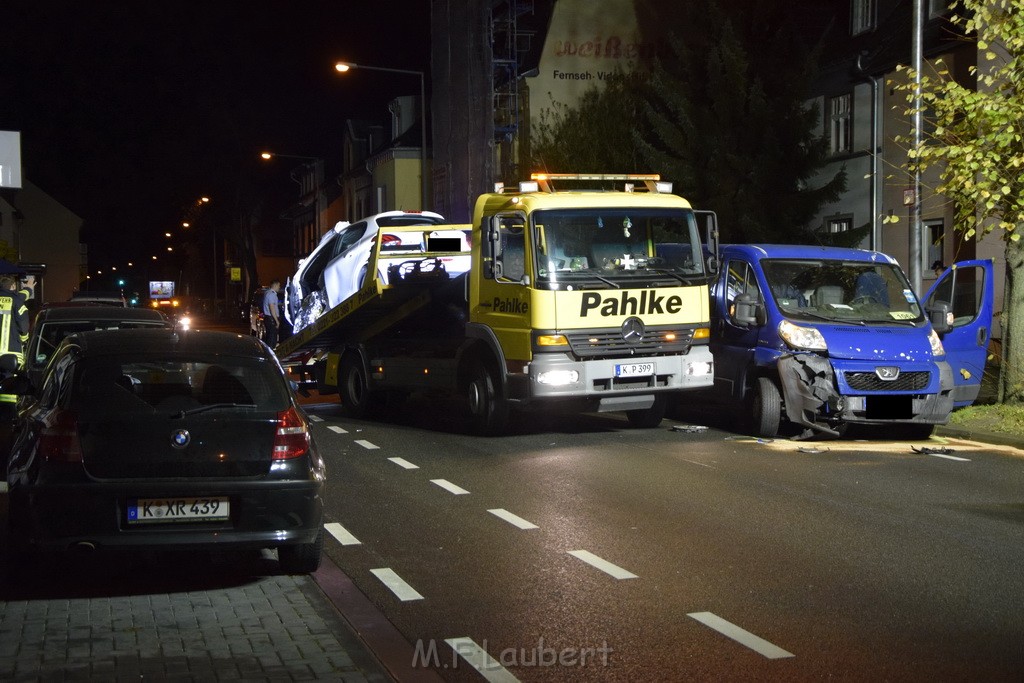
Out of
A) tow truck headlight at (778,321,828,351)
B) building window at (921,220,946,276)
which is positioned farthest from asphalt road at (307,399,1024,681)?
building window at (921,220,946,276)

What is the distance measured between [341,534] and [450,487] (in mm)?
2253

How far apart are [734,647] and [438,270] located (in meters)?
11.3

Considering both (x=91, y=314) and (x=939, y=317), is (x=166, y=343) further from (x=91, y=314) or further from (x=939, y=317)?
(x=939, y=317)

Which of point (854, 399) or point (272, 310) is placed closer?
point (854, 399)

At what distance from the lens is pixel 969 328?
611 inches

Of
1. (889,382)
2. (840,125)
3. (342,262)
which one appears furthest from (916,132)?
(840,125)

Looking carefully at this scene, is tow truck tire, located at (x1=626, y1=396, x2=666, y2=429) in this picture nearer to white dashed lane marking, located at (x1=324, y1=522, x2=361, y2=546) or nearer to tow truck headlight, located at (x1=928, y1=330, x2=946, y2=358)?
tow truck headlight, located at (x1=928, y1=330, x2=946, y2=358)

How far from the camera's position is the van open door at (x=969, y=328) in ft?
50.5

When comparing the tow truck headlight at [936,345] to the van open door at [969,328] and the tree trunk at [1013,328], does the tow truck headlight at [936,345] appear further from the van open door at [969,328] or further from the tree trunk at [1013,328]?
the tree trunk at [1013,328]

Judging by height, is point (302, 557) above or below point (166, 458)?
below

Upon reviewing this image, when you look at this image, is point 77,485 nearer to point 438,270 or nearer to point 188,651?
point 188,651

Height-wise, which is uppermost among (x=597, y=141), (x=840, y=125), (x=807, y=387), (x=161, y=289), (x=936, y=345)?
(x=840, y=125)

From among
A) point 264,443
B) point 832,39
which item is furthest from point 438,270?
point 832,39

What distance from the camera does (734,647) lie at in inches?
237
